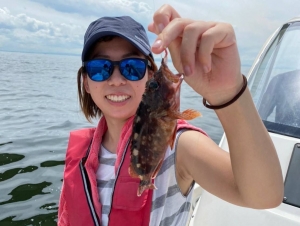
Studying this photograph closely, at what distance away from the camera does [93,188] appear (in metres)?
2.57

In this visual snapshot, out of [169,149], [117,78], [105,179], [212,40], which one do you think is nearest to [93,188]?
[105,179]

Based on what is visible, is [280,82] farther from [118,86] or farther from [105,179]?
[105,179]

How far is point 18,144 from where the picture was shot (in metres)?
8.35

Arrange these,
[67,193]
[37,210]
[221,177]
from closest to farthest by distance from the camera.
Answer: [221,177] → [67,193] → [37,210]

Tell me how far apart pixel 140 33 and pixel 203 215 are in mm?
1708

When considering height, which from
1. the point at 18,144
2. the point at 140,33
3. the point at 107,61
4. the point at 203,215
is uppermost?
the point at 140,33

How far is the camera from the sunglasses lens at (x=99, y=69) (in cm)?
248

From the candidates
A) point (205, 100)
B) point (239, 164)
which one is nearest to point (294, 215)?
point (239, 164)

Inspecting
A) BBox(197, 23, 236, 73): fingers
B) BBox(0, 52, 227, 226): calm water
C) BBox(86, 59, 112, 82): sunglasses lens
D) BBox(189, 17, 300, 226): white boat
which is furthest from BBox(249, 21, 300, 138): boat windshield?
BBox(0, 52, 227, 226): calm water

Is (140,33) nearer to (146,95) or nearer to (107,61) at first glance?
(107,61)

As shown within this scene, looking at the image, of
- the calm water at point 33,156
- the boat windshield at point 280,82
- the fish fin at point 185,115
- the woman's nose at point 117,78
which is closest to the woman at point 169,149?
the woman's nose at point 117,78

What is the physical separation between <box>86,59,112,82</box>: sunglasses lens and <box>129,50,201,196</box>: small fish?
745 mm

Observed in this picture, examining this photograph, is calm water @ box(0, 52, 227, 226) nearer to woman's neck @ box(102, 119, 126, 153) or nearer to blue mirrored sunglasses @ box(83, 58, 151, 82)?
woman's neck @ box(102, 119, 126, 153)

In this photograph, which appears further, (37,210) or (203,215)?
(37,210)
